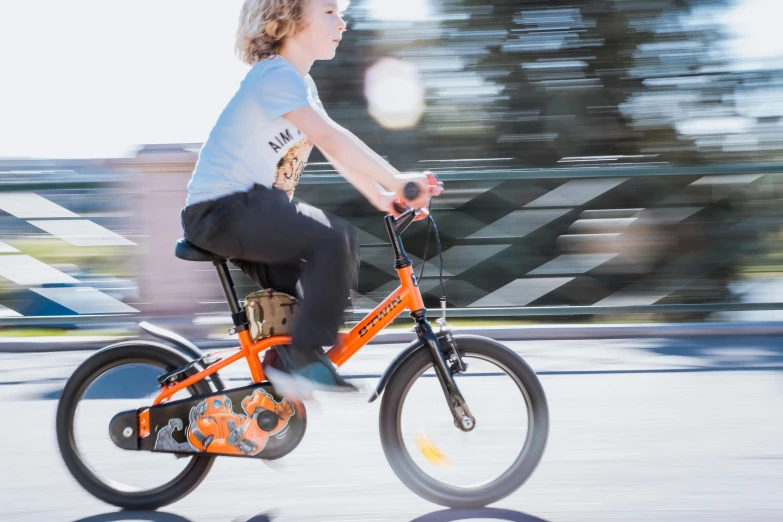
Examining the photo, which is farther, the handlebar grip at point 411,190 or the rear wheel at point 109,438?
the rear wheel at point 109,438

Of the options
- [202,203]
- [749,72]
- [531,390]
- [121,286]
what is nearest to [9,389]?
[121,286]

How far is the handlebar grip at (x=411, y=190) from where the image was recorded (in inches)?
121

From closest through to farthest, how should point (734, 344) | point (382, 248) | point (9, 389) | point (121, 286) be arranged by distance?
point (9, 389)
point (734, 344)
point (121, 286)
point (382, 248)

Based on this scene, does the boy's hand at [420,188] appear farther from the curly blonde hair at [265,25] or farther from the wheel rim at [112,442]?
the wheel rim at [112,442]

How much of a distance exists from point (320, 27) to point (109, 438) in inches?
71.4

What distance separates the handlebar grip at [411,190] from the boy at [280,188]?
18 mm

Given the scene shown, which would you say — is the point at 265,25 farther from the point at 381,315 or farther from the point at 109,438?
the point at 109,438

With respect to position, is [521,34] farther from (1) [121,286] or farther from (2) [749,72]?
(1) [121,286]

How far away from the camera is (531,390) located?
3.31 meters

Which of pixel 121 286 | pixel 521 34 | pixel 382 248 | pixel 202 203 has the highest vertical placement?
pixel 521 34

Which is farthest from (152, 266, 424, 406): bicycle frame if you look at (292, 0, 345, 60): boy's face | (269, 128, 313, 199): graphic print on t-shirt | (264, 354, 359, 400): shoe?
(292, 0, 345, 60): boy's face

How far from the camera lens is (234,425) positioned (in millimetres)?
3314

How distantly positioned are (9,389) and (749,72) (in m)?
7.27

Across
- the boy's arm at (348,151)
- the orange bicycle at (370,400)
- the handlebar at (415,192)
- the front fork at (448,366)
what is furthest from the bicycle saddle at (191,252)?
the front fork at (448,366)
